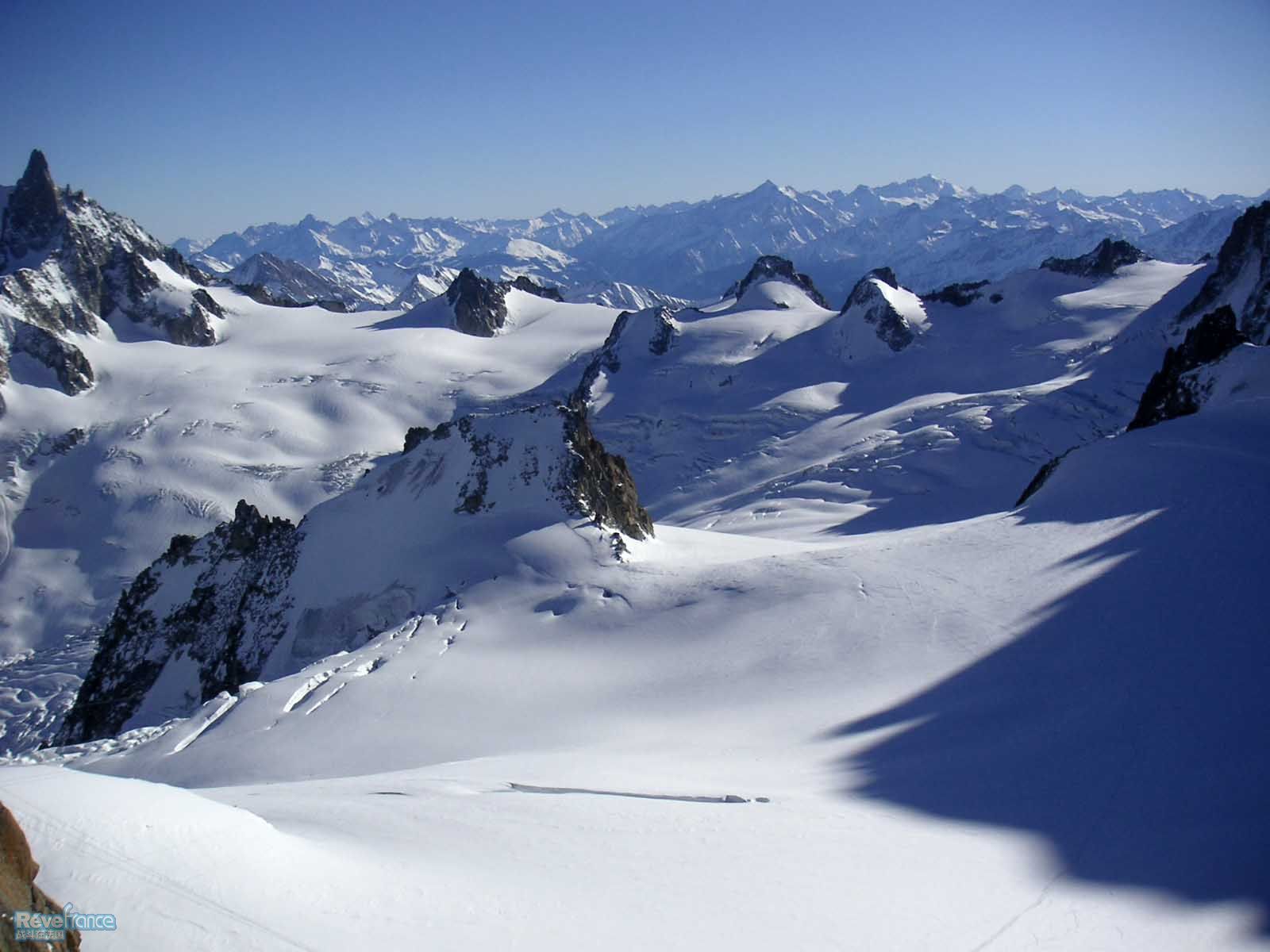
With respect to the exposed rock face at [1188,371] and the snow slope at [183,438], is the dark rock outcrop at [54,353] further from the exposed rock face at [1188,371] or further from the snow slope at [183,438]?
the exposed rock face at [1188,371]

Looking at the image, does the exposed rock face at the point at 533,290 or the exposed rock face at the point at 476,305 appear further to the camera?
the exposed rock face at the point at 533,290

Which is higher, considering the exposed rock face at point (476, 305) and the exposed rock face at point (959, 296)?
the exposed rock face at point (476, 305)

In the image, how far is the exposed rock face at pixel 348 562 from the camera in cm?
3017

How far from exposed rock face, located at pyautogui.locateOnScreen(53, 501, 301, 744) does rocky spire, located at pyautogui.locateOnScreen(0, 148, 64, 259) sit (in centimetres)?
10191

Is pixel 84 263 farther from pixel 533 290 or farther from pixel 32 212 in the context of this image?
pixel 533 290

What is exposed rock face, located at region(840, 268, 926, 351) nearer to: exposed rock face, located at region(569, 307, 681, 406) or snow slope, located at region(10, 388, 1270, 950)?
exposed rock face, located at region(569, 307, 681, 406)

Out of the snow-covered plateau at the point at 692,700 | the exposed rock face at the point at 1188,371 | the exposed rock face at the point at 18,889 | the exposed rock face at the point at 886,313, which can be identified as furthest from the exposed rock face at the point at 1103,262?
the exposed rock face at the point at 18,889

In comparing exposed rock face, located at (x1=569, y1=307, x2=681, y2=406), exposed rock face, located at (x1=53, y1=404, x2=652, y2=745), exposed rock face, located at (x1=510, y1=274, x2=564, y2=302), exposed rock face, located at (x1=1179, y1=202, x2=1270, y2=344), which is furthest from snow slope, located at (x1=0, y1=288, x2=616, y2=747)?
exposed rock face, located at (x1=1179, y1=202, x2=1270, y2=344)

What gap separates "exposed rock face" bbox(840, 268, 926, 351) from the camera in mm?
97188

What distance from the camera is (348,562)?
31.8 meters

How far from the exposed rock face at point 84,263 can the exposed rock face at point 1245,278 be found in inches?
4510

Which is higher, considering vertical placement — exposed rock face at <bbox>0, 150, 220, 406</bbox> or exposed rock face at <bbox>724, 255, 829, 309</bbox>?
exposed rock face at <bbox>0, 150, 220, 406</bbox>

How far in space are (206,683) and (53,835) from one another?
83.5ft

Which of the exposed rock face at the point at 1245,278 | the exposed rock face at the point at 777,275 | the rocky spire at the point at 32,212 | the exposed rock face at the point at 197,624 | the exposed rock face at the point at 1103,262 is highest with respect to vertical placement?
the rocky spire at the point at 32,212
